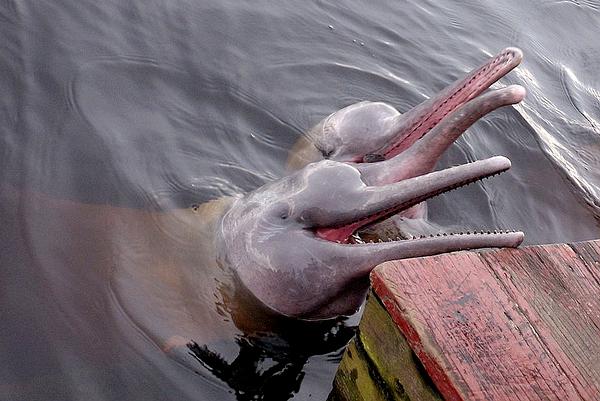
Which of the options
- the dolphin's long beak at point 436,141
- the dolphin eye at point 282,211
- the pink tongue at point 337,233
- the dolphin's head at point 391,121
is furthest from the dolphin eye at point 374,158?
the dolphin eye at point 282,211

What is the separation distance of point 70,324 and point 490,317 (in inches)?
96.6

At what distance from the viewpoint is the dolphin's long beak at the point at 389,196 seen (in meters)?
3.89

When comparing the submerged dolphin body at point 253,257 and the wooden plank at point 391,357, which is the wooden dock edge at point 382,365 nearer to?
the wooden plank at point 391,357

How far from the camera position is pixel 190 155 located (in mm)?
6043

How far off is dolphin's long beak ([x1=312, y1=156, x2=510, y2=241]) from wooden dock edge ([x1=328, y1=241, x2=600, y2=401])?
17.7 inches

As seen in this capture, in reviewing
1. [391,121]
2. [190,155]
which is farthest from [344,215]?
[190,155]

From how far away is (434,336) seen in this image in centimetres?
314

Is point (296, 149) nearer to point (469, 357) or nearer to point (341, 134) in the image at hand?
point (341, 134)

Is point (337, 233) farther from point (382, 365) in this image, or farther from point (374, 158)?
point (382, 365)

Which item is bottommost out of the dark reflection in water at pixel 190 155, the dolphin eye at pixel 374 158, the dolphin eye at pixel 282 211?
the dark reflection in water at pixel 190 155

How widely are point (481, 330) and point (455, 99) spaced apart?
1.94 metres

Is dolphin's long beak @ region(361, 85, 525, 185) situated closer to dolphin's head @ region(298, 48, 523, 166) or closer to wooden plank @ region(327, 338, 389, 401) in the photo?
dolphin's head @ region(298, 48, 523, 166)

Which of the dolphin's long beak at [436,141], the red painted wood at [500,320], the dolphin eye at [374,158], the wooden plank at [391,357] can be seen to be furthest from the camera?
the dolphin eye at [374,158]

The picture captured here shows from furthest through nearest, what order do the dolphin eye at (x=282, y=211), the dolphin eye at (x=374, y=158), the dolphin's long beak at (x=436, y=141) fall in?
the dolphin eye at (x=374, y=158) < the dolphin eye at (x=282, y=211) < the dolphin's long beak at (x=436, y=141)
